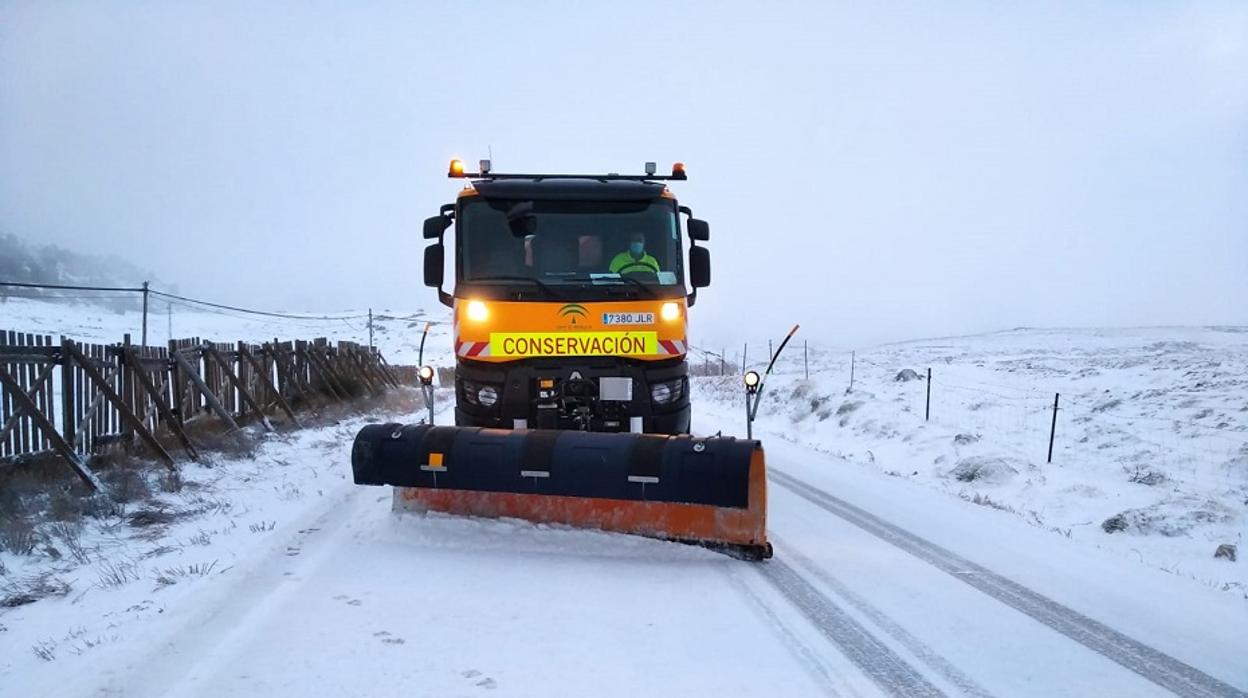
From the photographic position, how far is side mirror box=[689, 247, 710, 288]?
718cm

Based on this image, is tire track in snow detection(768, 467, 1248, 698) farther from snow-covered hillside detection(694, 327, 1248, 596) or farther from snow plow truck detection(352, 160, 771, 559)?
snow-covered hillside detection(694, 327, 1248, 596)

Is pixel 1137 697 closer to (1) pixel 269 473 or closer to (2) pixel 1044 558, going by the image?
(2) pixel 1044 558

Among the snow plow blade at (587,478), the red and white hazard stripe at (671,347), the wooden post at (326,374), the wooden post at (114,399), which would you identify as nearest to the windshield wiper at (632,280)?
the red and white hazard stripe at (671,347)

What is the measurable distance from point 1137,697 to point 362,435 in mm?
5008

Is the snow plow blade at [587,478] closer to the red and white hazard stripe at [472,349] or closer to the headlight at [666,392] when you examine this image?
the red and white hazard stripe at [472,349]

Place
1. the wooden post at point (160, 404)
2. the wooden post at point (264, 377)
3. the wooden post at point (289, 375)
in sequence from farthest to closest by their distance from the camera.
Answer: the wooden post at point (289, 375) < the wooden post at point (264, 377) < the wooden post at point (160, 404)

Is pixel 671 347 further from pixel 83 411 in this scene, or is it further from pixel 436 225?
pixel 83 411

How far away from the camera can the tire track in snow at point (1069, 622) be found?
3.33 m

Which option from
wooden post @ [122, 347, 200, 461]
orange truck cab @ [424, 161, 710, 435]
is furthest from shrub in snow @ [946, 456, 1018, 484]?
wooden post @ [122, 347, 200, 461]

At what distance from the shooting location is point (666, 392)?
657 cm

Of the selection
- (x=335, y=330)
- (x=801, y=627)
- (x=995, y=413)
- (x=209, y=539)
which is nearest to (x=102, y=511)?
(x=209, y=539)

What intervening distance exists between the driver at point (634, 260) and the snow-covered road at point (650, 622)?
2418 millimetres

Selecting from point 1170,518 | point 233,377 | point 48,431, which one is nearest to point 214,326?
point 233,377

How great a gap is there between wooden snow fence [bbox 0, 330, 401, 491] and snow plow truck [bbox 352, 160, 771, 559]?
3.83 m
